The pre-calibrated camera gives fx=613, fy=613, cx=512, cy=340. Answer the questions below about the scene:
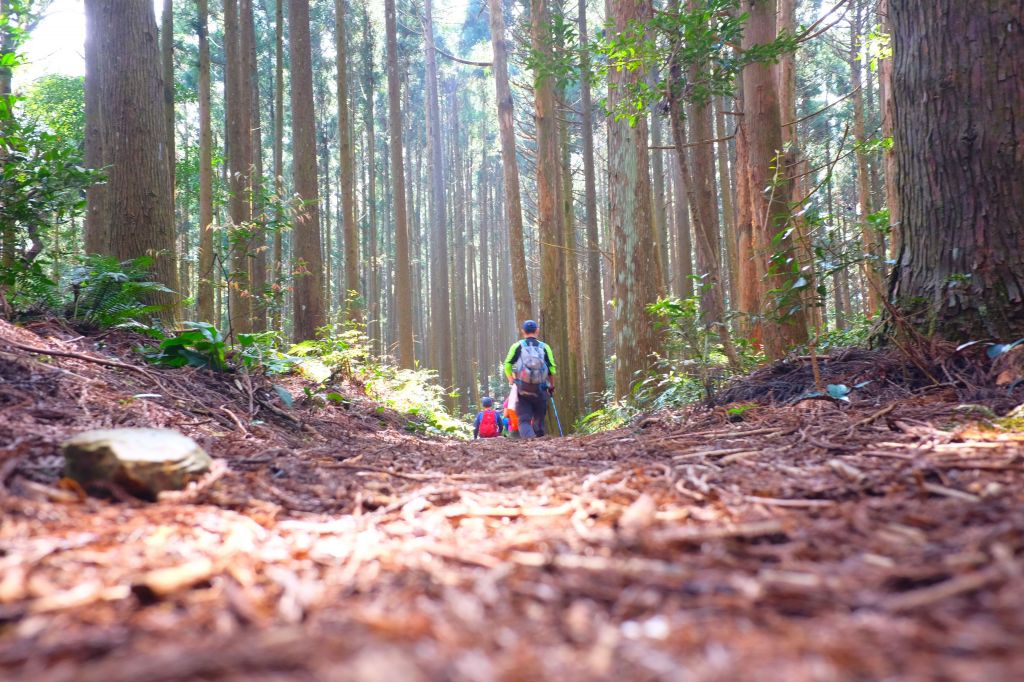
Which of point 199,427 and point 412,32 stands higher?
point 412,32

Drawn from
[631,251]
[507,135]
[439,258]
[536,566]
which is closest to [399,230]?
[507,135]

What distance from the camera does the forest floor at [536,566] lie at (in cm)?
79

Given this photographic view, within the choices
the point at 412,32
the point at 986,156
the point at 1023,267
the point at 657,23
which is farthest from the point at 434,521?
the point at 412,32

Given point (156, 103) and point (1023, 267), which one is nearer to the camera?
point (1023, 267)

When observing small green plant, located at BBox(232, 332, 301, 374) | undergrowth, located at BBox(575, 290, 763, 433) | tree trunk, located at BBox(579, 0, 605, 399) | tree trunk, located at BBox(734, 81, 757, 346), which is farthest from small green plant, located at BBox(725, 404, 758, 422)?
tree trunk, located at BBox(579, 0, 605, 399)

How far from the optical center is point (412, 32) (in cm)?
2842

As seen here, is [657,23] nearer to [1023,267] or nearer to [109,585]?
[1023,267]

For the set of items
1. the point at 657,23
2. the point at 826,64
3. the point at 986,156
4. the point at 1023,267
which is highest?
the point at 826,64

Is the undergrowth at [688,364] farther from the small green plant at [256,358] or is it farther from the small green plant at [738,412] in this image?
the small green plant at [256,358]

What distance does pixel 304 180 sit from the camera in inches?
402

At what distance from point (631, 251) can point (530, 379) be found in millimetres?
2401

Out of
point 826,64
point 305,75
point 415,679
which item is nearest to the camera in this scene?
point 415,679

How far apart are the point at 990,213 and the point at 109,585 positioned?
13.7 ft

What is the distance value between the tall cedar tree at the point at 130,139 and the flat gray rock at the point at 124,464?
392 centimetres
